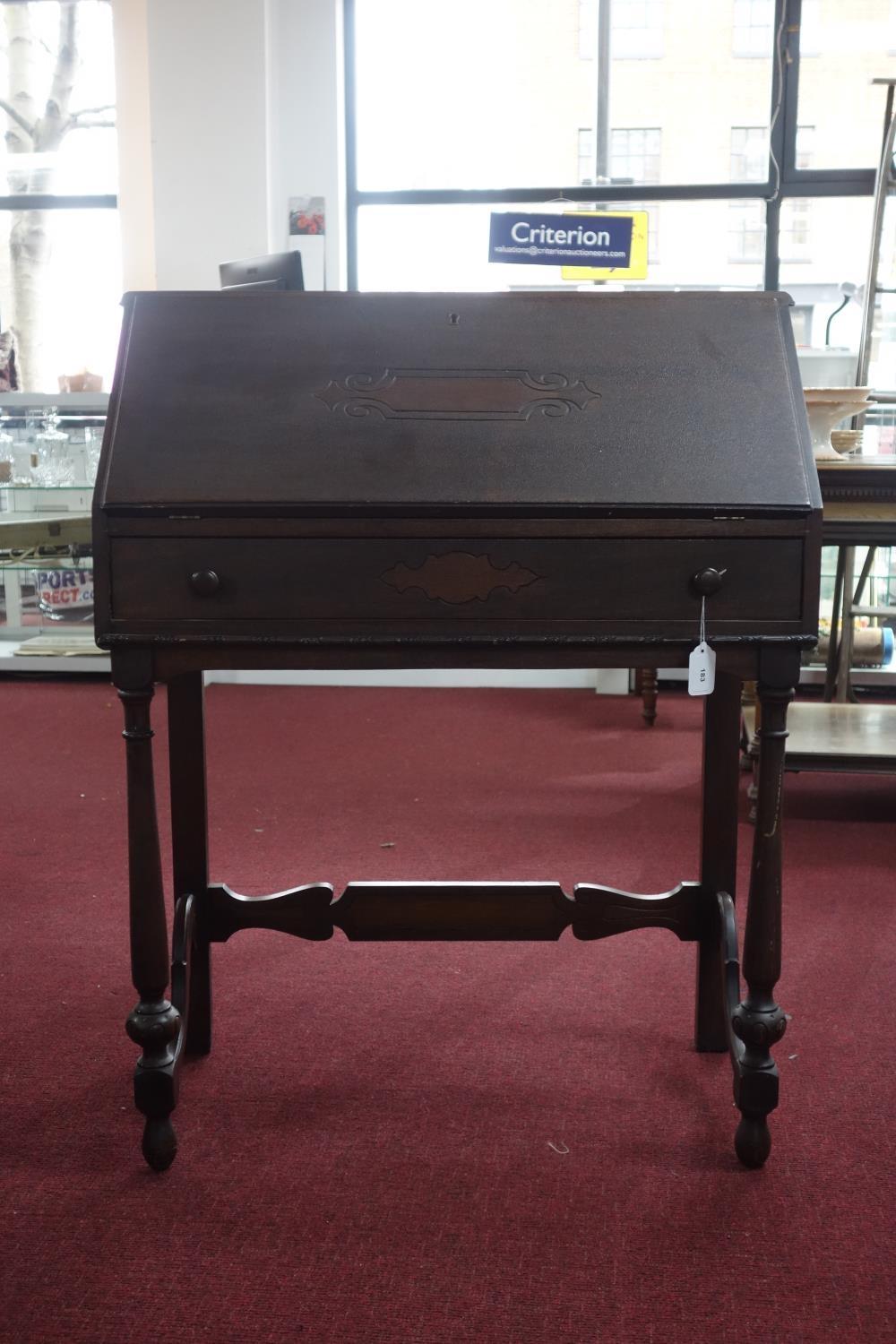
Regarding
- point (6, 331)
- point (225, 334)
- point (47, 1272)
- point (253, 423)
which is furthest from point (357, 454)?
point (6, 331)

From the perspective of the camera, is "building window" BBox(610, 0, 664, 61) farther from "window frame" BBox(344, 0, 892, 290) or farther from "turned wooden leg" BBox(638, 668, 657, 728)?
"turned wooden leg" BBox(638, 668, 657, 728)

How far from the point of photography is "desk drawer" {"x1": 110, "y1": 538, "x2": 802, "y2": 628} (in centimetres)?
149

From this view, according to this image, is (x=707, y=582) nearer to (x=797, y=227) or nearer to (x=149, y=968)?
(x=149, y=968)

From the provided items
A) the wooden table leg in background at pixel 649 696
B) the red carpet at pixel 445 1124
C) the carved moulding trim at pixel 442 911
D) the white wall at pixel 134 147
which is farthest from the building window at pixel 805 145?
the carved moulding trim at pixel 442 911

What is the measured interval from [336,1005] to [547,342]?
45.6 inches

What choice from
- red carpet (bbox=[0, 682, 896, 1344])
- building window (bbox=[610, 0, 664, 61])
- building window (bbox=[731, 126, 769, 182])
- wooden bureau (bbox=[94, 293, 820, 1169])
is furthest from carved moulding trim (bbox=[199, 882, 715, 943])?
building window (bbox=[610, 0, 664, 61])

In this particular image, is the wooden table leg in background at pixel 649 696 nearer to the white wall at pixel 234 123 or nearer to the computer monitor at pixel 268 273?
the computer monitor at pixel 268 273

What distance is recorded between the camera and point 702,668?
58.6 inches

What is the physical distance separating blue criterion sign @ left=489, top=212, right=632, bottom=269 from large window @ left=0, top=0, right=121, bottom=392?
3167 millimetres

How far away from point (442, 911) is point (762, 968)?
1.62ft

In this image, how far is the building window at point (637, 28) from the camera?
500cm

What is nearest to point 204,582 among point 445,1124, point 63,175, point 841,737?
point 445,1124

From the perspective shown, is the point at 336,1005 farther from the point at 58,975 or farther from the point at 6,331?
the point at 6,331

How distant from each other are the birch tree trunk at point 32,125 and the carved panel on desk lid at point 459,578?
473 cm
